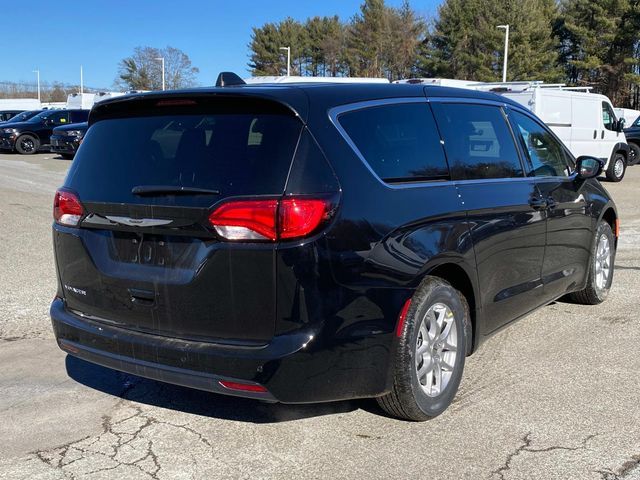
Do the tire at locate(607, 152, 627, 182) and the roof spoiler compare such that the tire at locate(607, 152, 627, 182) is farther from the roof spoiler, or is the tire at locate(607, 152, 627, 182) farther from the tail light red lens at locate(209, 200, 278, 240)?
the tail light red lens at locate(209, 200, 278, 240)

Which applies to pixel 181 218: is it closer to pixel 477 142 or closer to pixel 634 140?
pixel 477 142

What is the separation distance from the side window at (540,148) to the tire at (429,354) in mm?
1445

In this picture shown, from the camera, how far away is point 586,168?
5184 mm

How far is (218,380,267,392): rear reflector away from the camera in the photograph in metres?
3.01

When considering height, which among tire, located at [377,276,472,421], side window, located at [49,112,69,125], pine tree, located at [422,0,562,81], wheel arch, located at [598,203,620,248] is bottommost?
tire, located at [377,276,472,421]

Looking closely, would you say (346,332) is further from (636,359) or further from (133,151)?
(636,359)

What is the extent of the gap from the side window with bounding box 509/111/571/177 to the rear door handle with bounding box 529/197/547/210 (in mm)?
191

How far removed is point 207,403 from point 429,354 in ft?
4.36

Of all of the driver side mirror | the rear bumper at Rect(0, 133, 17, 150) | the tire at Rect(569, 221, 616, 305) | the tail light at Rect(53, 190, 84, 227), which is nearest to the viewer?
the tail light at Rect(53, 190, 84, 227)

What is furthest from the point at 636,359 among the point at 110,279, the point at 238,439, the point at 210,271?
the point at 110,279

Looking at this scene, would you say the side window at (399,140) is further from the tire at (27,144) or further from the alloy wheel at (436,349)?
the tire at (27,144)

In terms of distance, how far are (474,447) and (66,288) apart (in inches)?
90.2

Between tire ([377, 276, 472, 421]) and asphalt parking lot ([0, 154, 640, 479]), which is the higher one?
tire ([377, 276, 472, 421])

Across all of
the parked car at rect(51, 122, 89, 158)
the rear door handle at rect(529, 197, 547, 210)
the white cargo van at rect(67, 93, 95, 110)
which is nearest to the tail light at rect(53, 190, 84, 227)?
the rear door handle at rect(529, 197, 547, 210)
